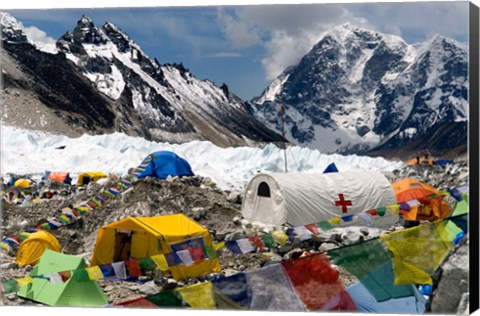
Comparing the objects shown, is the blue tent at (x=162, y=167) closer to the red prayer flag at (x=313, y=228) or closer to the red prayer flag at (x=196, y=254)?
the red prayer flag at (x=196, y=254)

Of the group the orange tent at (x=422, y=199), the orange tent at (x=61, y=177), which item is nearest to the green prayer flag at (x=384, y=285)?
the orange tent at (x=422, y=199)

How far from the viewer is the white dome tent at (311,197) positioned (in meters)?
13.8

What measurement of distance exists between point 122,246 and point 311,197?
417 centimetres

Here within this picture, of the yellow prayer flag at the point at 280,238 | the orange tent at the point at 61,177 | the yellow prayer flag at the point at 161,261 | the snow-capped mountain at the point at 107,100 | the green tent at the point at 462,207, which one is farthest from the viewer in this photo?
the snow-capped mountain at the point at 107,100

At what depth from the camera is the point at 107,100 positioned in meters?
69.3

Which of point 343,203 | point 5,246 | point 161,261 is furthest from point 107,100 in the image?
point 161,261

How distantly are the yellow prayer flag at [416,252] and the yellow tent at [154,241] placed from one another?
11.9 ft

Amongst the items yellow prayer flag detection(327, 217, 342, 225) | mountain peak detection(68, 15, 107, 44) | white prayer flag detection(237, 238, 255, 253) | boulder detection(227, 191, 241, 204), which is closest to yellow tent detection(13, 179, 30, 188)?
mountain peak detection(68, 15, 107, 44)

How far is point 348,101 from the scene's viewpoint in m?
56.2

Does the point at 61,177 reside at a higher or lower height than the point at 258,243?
higher

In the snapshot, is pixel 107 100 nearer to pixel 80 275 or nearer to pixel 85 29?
pixel 85 29

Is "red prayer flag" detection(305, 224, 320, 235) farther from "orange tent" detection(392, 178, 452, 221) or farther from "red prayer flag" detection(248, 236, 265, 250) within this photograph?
"orange tent" detection(392, 178, 452, 221)

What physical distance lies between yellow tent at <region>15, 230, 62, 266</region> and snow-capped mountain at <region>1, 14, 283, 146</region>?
98.4 feet

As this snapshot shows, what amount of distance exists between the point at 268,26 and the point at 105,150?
1809cm
